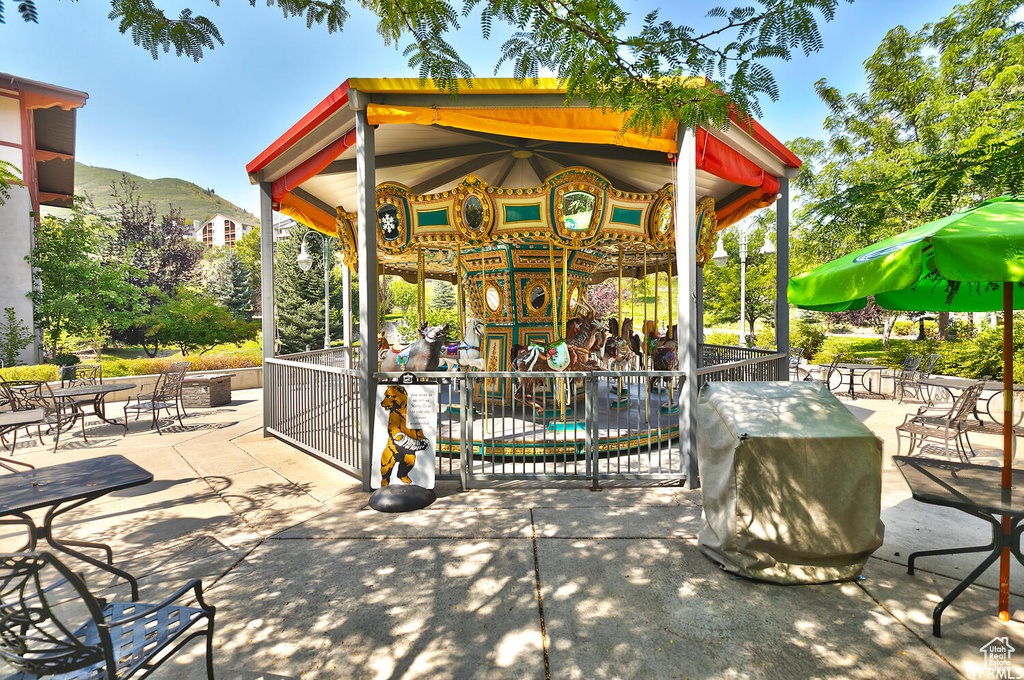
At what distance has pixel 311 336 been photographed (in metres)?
26.9

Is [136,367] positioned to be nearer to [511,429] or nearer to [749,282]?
[511,429]

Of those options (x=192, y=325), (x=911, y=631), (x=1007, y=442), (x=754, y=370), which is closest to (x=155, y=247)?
(x=192, y=325)

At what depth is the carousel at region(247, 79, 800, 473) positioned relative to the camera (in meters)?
5.03

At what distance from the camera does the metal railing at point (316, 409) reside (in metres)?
5.55

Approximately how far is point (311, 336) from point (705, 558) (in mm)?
27367

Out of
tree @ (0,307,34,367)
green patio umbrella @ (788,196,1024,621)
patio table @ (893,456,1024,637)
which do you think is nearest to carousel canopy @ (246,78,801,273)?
green patio umbrella @ (788,196,1024,621)

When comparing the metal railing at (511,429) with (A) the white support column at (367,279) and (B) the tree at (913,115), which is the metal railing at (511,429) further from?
(B) the tree at (913,115)

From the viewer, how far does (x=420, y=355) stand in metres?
6.08

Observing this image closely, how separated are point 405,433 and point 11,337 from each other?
14853 mm

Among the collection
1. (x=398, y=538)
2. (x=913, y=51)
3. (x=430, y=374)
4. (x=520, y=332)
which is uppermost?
(x=913, y=51)

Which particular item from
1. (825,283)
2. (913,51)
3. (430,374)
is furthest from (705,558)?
(913,51)

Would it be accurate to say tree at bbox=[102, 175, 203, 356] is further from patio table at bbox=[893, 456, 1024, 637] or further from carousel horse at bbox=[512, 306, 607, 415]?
patio table at bbox=[893, 456, 1024, 637]

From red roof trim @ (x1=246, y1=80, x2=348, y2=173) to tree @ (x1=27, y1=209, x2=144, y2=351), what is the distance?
11795mm

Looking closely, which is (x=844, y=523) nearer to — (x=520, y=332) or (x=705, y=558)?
(x=705, y=558)
